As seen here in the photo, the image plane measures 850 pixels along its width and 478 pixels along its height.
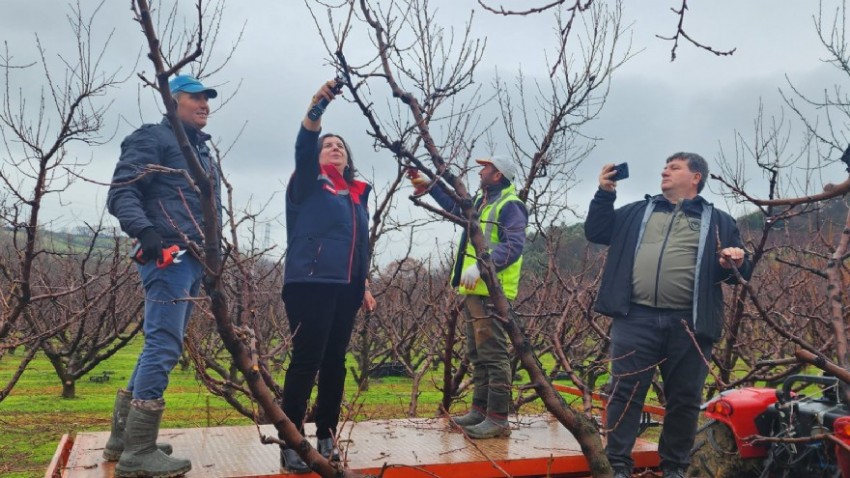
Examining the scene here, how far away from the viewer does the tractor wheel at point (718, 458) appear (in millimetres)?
3902

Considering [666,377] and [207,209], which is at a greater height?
[207,209]

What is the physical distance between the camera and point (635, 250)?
3.88 metres

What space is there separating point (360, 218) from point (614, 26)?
460 centimetres

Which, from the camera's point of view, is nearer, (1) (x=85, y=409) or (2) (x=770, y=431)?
(2) (x=770, y=431)

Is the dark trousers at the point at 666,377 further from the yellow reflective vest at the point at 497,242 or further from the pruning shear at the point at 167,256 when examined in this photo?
the pruning shear at the point at 167,256

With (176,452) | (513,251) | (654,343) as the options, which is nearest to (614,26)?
(513,251)

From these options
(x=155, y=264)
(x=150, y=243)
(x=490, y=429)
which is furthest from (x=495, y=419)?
(x=150, y=243)

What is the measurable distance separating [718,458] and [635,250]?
124 centimetres

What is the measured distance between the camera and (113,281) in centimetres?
647

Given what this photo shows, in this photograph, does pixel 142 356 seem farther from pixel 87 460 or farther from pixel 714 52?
pixel 714 52

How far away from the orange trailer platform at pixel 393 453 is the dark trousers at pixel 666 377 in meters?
0.31

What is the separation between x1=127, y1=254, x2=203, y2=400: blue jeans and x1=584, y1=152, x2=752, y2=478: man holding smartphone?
81.0 inches

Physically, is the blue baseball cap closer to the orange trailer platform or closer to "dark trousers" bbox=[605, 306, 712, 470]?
the orange trailer platform

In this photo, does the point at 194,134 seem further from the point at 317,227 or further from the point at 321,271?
the point at 321,271
